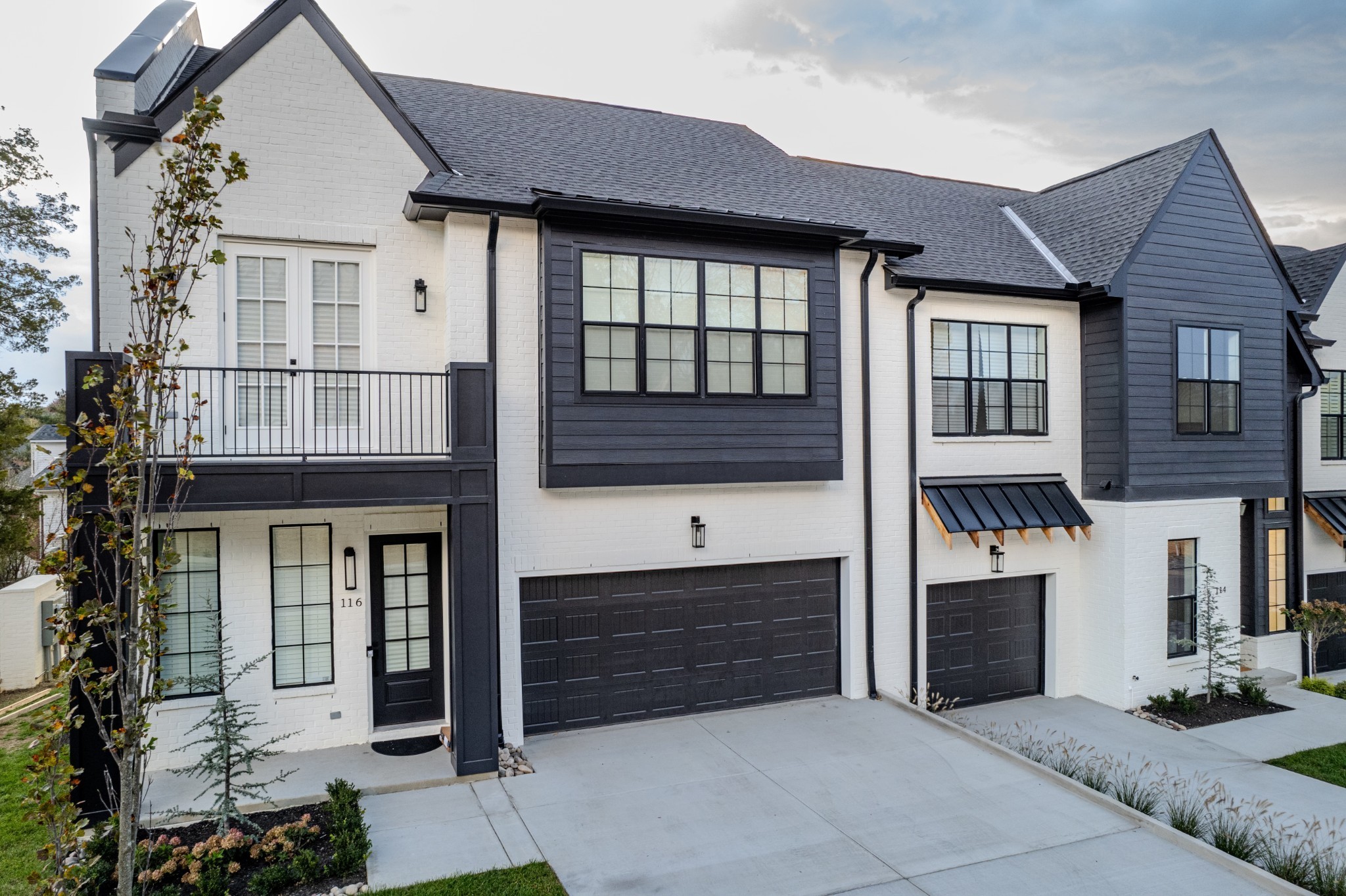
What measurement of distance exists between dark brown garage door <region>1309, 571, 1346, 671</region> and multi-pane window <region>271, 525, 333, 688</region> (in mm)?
16552

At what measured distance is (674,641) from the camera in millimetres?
9844

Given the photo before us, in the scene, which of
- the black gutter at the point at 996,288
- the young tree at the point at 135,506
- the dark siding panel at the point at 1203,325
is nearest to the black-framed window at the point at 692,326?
the black gutter at the point at 996,288

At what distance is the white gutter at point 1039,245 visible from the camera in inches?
471

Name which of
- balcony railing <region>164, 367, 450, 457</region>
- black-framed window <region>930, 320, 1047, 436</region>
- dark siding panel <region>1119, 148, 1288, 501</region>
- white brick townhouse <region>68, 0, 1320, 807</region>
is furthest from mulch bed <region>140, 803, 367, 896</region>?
dark siding panel <region>1119, 148, 1288, 501</region>

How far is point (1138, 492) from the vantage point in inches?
441

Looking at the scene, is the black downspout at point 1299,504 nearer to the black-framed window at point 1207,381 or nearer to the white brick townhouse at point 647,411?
the white brick townhouse at point 647,411

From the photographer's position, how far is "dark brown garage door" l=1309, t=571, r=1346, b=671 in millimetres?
14016

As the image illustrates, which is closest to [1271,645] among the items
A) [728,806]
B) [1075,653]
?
[1075,653]

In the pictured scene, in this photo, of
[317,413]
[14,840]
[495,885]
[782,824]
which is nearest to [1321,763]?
[782,824]

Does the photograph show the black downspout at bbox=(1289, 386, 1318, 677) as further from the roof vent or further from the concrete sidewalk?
the roof vent

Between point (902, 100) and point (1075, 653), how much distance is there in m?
12.5

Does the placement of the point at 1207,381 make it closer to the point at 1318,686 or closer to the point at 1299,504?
the point at 1299,504

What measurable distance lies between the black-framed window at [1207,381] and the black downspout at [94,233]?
14004 millimetres

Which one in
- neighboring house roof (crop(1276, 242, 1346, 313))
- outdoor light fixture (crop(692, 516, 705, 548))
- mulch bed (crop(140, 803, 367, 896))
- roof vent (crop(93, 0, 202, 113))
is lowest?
mulch bed (crop(140, 803, 367, 896))
